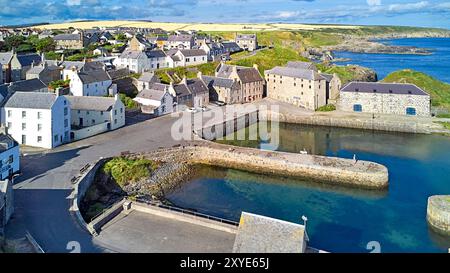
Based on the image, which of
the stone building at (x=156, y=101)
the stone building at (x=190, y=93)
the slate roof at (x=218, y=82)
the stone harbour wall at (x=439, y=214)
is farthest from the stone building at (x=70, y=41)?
the stone harbour wall at (x=439, y=214)

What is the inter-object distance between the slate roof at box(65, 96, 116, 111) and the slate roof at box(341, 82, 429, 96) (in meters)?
28.0

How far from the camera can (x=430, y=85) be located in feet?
202

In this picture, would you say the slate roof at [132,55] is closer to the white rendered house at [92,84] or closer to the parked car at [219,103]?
the white rendered house at [92,84]

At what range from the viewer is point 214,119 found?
150ft

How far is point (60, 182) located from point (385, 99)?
38554 millimetres

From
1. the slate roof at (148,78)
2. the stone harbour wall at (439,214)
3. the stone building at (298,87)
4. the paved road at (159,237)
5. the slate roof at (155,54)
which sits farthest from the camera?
the slate roof at (155,54)

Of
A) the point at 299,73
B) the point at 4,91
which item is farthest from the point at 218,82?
the point at 4,91

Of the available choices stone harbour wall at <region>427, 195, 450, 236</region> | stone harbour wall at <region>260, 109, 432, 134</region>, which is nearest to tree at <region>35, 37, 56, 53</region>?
stone harbour wall at <region>260, 109, 432, 134</region>

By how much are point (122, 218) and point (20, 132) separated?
1577cm

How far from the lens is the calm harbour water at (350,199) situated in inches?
962

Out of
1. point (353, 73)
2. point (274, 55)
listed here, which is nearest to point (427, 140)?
point (353, 73)

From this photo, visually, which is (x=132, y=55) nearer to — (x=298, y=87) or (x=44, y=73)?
(x=44, y=73)

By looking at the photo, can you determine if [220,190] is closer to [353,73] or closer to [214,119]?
[214,119]

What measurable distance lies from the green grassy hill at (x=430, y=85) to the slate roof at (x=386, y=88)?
19.0 feet
